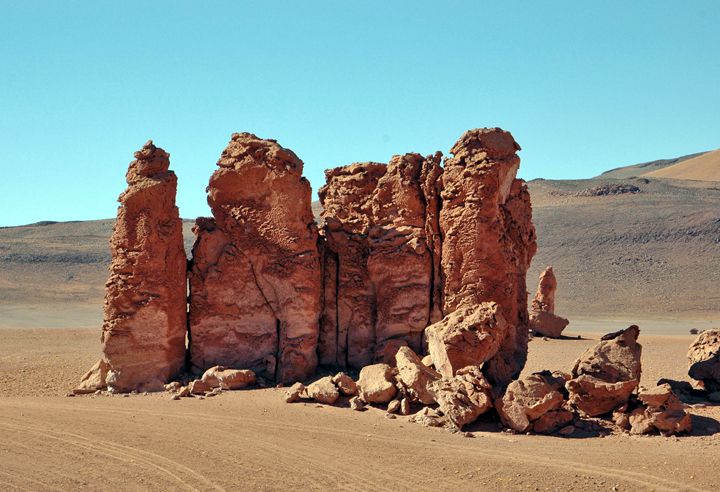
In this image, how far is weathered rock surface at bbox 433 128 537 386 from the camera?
643 inches

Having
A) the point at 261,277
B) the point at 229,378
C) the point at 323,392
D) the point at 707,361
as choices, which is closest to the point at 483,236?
the point at 323,392

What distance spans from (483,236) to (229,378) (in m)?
5.10

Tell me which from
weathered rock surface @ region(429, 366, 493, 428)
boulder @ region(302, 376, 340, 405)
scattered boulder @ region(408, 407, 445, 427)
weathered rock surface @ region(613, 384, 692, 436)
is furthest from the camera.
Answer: boulder @ region(302, 376, 340, 405)

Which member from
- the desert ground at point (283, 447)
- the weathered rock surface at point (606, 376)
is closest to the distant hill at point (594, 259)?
the desert ground at point (283, 447)

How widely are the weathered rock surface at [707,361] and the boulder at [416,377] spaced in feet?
17.6

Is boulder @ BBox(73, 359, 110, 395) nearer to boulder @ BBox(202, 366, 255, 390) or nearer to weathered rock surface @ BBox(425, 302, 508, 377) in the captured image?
boulder @ BBox(202, 366, 255, 390)

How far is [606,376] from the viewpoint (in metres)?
14.7

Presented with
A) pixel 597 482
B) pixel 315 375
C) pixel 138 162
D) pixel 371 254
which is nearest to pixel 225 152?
pixel 138 162

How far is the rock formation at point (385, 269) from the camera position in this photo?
17.6m

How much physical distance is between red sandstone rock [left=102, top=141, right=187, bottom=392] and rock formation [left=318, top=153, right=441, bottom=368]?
3013 mm

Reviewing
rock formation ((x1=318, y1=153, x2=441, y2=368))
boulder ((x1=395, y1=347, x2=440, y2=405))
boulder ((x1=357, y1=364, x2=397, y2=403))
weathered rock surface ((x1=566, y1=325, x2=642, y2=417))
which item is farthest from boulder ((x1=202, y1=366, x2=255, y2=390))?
weathered rock surface ((x1=566, y1=325, x2=642, y2=417))

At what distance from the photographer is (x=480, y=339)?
1475 cm

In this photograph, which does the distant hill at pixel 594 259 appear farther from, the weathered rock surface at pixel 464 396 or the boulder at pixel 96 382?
the weathered rock surface at pixel 464 396

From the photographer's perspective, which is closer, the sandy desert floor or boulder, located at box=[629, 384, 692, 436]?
the sandy desert floor
